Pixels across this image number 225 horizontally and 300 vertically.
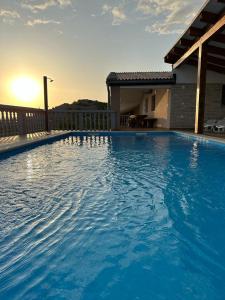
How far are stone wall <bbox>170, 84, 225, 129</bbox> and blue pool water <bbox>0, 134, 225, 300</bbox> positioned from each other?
31.3 ft

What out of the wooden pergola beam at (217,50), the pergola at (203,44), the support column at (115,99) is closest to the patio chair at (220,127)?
the pergola at (203,44)

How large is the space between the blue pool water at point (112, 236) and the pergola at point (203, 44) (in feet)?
19.1

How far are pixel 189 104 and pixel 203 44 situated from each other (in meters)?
4.87

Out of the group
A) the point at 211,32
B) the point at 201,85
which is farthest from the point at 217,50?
the point at 211,32

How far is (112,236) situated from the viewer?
81.8 inches

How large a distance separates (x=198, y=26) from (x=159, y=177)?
733cm

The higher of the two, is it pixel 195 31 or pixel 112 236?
pixel 195 31

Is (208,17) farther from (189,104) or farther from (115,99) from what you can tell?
(115,99)

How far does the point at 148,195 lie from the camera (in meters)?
3.16

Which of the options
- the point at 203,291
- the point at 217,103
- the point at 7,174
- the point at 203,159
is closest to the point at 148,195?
the point at 203,291

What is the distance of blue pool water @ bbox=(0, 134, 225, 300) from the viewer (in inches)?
58.1

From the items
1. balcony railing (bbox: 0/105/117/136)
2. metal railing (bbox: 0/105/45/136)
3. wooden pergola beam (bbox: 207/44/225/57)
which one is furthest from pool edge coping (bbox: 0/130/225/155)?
wooden pergola beam (bbox: 207/44/225/57)

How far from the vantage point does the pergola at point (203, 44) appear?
23.9ft

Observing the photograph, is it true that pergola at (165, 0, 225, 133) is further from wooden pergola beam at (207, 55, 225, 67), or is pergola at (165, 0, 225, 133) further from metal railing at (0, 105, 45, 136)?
metal railing at (0, 105, 45, 136)
